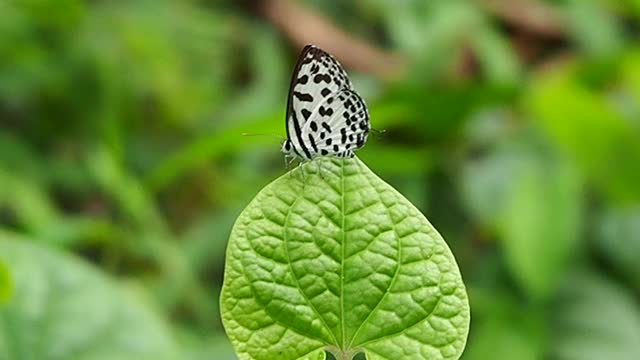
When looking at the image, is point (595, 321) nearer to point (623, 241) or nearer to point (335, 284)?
point (623, 241)

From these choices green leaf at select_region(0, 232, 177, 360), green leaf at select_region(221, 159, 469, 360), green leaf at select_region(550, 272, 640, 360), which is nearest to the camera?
green leaf at select_region(221, 159, 469, 360)

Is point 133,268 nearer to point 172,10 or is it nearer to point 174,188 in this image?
point 174,188

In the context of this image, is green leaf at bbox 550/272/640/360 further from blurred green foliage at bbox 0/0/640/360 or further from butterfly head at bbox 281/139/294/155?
butterfly head at bbox 281/139/294/155

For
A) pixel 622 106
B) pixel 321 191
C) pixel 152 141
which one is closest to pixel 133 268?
pixel 152 141

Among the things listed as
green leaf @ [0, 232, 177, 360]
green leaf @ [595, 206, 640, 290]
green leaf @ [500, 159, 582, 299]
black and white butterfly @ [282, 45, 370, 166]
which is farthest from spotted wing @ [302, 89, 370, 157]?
green leaf @ [595, 206, 640, 290]

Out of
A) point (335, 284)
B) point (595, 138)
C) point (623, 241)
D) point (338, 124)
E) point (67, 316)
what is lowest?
point (335, 284)

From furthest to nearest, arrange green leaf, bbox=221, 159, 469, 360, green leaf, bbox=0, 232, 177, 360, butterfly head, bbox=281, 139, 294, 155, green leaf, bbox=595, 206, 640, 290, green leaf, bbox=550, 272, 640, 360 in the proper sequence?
1. green leaf, bbox=595, 206, 640, 290
2. green leaf, bbox=550, 272, 640, 360
3. green leaf, bbox=0, 232, 177, 360
4. butterfly head, bbox=281, 139, 294, 155
5. green leaf, bbox=221, 159, 469, 360

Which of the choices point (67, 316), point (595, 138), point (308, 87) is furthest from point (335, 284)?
point (595, 138)
